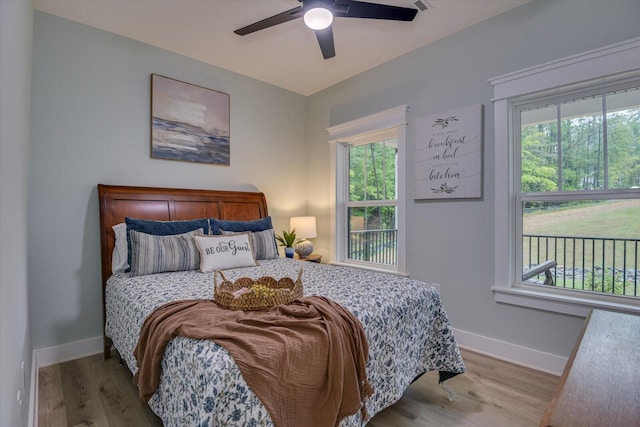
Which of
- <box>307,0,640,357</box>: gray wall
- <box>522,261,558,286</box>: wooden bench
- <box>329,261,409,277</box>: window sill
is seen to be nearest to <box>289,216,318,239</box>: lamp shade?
<box>329,261,409,277</box>: window sill

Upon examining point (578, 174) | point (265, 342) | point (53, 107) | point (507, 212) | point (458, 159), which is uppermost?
point (53, 107)

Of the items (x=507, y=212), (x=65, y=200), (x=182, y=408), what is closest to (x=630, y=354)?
(x=182, y=408)

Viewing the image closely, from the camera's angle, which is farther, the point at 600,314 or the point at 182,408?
the point at 600,314

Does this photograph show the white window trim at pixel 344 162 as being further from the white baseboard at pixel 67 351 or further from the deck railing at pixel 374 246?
the white baseboard at pixel 67 351

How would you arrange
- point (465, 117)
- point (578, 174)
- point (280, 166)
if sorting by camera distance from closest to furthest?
point (578, 174) → point (465, 117) → point (280, 166)

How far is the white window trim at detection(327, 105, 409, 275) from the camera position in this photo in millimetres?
3277

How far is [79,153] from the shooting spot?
2670 mm

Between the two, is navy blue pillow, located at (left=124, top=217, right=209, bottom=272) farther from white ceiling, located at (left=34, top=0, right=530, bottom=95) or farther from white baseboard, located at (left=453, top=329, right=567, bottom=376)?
white baseboard, located at (left=453, top=329, right=567, bottom=376)

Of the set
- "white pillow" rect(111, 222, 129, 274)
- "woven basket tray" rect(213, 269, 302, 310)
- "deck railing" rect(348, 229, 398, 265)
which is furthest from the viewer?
"deck railing" rect(348, 229, 398, 265)

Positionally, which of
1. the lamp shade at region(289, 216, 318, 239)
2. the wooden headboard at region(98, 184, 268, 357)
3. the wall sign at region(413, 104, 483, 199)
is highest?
the wall sign at region(413, 104, 483, 199)

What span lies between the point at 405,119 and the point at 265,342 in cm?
272

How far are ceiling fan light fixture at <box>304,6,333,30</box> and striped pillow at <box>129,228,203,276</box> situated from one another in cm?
187

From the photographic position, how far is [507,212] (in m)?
2.59

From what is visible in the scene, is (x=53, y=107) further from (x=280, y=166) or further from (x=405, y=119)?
(x=405, y=119)
